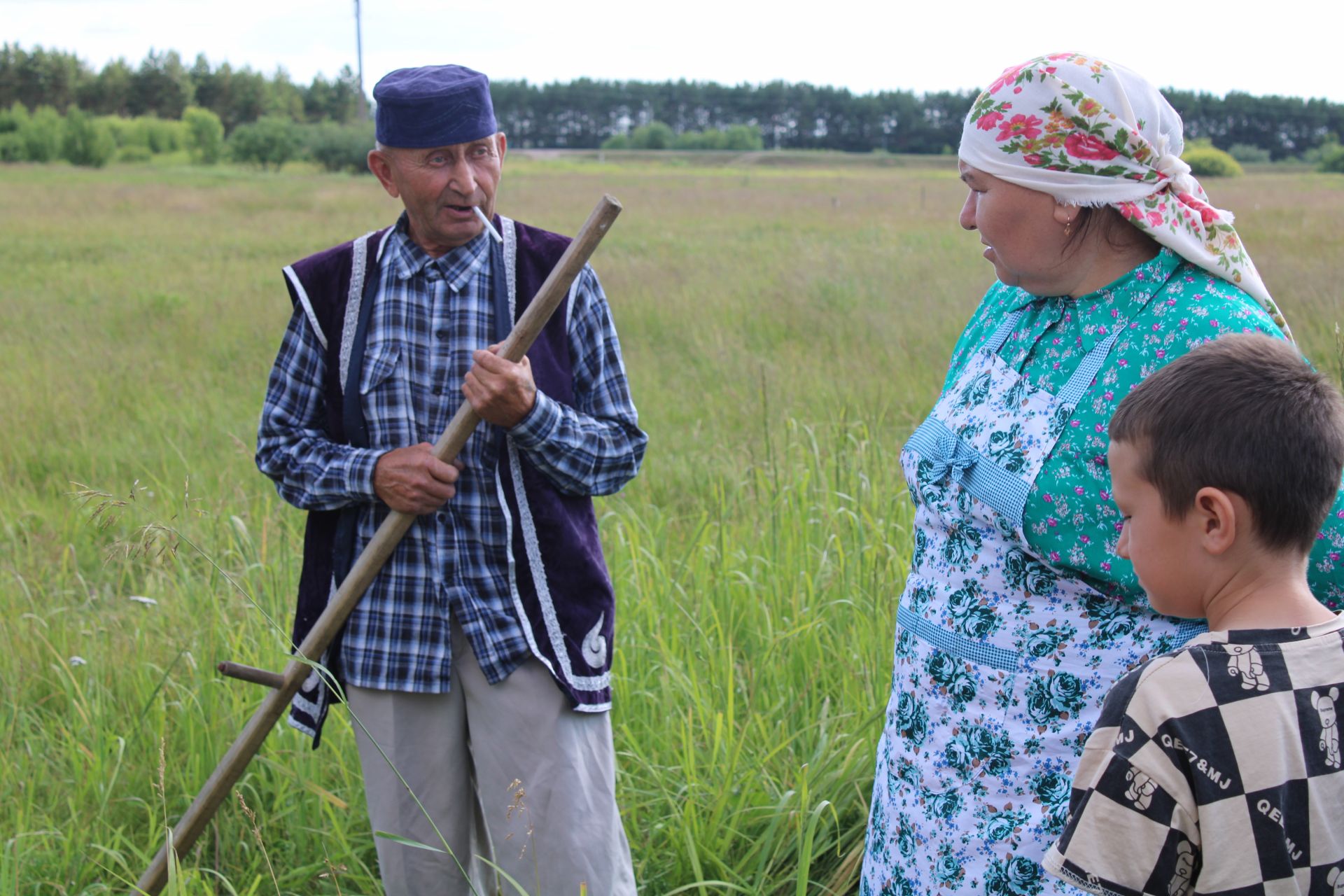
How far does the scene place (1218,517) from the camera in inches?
43.6

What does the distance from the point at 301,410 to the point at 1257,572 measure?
1.63m

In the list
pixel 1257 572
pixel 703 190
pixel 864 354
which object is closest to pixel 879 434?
pixel 864 354

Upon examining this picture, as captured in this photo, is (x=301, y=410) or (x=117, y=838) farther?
(x=117, y=838)

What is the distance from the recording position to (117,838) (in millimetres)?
2406

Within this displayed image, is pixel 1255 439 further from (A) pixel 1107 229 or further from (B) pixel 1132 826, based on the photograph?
(A) pixel 1107 229

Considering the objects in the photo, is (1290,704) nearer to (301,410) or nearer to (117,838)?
(301,410)

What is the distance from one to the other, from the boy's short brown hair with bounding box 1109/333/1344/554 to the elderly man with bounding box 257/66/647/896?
108 cm

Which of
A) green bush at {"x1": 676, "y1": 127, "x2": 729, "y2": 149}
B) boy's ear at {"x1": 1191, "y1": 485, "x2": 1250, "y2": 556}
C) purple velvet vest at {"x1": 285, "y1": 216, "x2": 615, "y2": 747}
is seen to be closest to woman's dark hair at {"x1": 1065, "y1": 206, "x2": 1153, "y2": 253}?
boy's ear at {"x1": 1191, "y1": 485, "x2": 1250, "y2": 556}

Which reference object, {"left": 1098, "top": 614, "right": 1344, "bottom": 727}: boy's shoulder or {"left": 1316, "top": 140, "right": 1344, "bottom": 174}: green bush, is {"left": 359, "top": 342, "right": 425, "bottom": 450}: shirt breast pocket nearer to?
{"left": 1098, "top": 614, "right": 1344, "bottom": 727}: boy's shoulder

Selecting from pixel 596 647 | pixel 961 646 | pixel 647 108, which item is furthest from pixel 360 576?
pixel 647 108

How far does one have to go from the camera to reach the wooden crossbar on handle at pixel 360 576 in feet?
6.12

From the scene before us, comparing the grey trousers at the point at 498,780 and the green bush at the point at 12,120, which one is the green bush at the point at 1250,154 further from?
the grey trousers at the point at 498,780

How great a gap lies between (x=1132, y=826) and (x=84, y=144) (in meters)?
51.2

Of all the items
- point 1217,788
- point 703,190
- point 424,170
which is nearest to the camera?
point 1217,788
